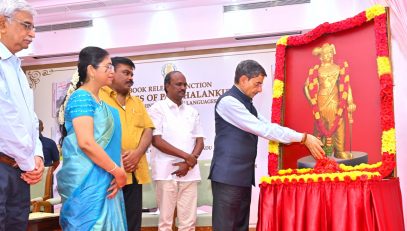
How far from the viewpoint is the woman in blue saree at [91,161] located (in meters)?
2.34

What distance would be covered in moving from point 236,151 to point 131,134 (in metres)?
0.77

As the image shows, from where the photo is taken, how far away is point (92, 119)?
2.36 metres

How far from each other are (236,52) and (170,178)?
2.59 metres

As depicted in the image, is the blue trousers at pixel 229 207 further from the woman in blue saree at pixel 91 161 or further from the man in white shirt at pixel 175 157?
the man in white shirt at pixel 175 157

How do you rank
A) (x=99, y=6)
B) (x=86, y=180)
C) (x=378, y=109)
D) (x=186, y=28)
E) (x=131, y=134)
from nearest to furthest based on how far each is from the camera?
(x=86, y=180), (x=378, y=109), (x=131, y=134), (x=186, y=28), (x=99, y=6)

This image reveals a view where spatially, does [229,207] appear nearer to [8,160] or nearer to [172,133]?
[172,133]

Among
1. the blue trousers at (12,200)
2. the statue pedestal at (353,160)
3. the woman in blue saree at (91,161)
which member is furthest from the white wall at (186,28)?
the blue trousers at (12,200)

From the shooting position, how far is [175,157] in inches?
162

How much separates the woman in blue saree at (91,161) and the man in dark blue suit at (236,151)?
2.46ft

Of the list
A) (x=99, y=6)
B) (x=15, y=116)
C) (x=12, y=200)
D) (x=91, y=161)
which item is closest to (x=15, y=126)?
(x=15, y=116)

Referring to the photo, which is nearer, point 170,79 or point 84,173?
point 84,173

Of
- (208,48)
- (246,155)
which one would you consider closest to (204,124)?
(208,48)

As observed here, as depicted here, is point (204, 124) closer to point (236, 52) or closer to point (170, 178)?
point (236, 52)

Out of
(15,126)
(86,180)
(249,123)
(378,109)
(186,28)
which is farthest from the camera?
(186,28)
